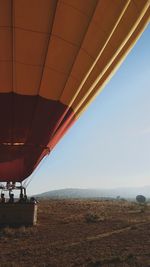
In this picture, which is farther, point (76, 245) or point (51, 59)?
point (76, 245)

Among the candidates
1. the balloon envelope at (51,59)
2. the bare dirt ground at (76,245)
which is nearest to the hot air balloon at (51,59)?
the balloon envelope at (51,59)

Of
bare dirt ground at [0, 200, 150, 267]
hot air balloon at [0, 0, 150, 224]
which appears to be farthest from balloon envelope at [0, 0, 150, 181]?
bare dirt ground at [0, 200, 150, 267]

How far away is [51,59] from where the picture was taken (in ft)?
42.4

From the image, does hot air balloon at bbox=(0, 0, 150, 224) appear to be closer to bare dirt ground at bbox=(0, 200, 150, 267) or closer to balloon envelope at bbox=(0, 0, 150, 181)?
balloon envelope at bbox=(0, 0, 150, 181)

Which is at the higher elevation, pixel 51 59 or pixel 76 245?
pixel 51 59

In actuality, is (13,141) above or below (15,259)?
above

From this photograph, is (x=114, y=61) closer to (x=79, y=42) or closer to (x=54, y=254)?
(x=79, y=42)

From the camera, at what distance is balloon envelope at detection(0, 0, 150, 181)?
12.2 meters

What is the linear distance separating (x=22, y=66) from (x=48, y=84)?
1070 millimetres

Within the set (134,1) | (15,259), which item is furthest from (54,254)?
(134,1)

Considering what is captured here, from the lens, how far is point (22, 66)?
42.0 ft

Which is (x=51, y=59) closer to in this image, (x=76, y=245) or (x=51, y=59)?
(x=51, y=59)

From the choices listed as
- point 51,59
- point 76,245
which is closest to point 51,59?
point 51,59

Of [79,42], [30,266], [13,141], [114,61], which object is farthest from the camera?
[114,61]
